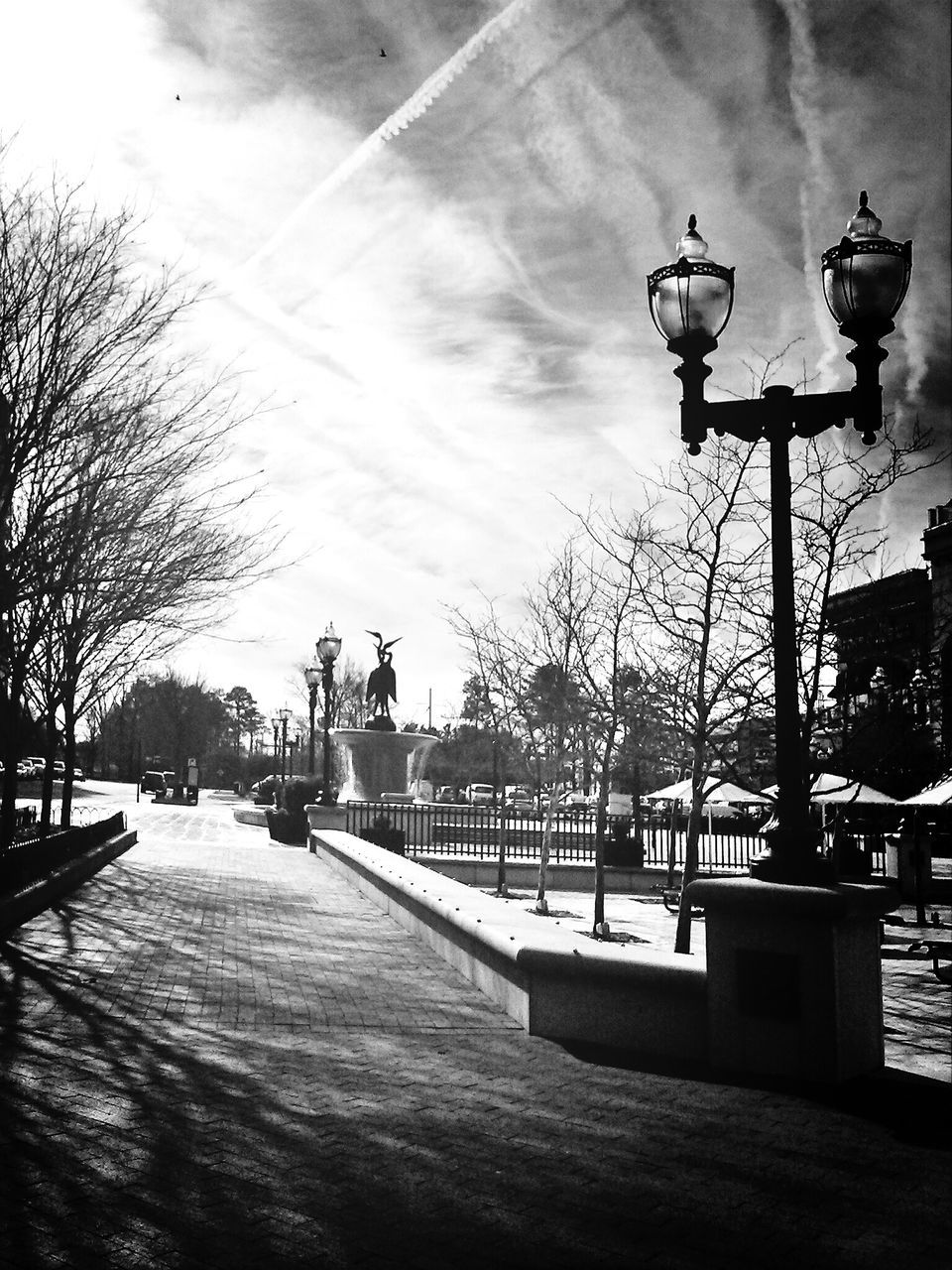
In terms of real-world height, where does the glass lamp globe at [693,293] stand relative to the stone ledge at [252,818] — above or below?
above

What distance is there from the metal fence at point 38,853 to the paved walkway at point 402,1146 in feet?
12.4

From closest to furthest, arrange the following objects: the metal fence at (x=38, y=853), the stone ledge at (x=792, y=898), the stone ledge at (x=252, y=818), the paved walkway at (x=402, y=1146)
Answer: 1. the paved walkway at (x=402, y=1146)
2. the stone ledge at (x=792, y=898)
3. the metal fence at (x=38, y=853)
4. the stone ledge at (x=252, y=818)

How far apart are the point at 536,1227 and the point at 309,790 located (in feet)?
95.3

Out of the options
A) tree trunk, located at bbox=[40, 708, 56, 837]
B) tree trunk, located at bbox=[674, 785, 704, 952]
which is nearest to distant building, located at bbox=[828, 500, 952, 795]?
tree trunk, located at bbox=[674, 785, 704, 952]

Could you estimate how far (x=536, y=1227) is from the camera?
4047 mm

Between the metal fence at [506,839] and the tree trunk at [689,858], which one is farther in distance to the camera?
the metal fence at [506,839]

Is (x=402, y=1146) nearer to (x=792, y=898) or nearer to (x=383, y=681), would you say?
(x=792, y=898)

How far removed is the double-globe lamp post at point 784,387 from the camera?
6395 millimetres

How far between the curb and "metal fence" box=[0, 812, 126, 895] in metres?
0.11

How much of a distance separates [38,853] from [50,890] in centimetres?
49

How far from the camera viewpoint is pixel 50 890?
1320 cm

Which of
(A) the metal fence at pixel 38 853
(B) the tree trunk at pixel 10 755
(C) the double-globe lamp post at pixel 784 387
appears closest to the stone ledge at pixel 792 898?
(C) the double-globe lamp post at pixel 784 387

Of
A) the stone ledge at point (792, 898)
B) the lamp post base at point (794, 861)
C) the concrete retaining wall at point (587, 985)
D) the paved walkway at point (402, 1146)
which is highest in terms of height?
the lamp post base at point (794, 861)

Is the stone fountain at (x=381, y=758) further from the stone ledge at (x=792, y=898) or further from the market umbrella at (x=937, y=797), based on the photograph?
the stone ledge at (x=792, y=898)
